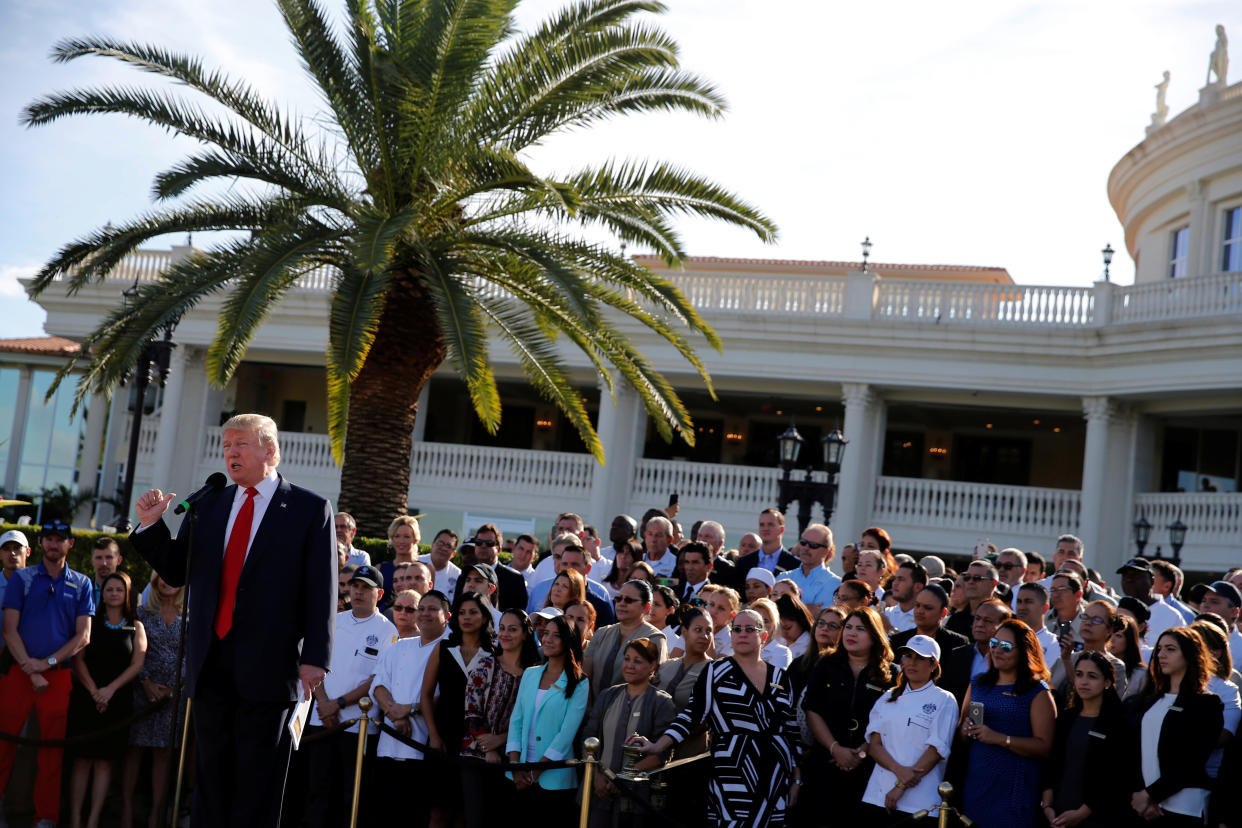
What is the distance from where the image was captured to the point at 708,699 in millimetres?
7508

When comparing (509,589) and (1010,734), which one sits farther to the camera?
(509,589)

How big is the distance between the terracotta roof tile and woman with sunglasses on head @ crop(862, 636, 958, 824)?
92.1 ft

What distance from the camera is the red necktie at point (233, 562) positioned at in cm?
528

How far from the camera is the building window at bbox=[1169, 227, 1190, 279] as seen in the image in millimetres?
26234

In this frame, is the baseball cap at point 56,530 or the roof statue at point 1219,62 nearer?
the baseball cap at point 56,530

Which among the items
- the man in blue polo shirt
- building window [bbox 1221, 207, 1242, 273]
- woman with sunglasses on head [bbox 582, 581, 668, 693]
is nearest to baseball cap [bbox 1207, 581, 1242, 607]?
woman with sunglasses on head [bbox 582, 581, 668, 693]

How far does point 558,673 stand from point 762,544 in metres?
4.42

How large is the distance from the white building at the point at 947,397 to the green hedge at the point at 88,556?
9359 mm

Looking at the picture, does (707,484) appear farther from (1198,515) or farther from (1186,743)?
(1186,743)

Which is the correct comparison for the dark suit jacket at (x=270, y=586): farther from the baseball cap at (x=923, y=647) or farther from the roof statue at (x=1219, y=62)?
the roof statue at (x=1219, y=62)

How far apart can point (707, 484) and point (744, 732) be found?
18.3 metres

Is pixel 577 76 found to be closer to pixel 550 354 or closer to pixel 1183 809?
pixel 550 354

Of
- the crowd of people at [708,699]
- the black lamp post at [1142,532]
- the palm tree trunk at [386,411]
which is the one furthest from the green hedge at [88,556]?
the black lamp post at [1142,532]

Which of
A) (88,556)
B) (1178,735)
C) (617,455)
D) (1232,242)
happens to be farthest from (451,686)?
(1232,242)
